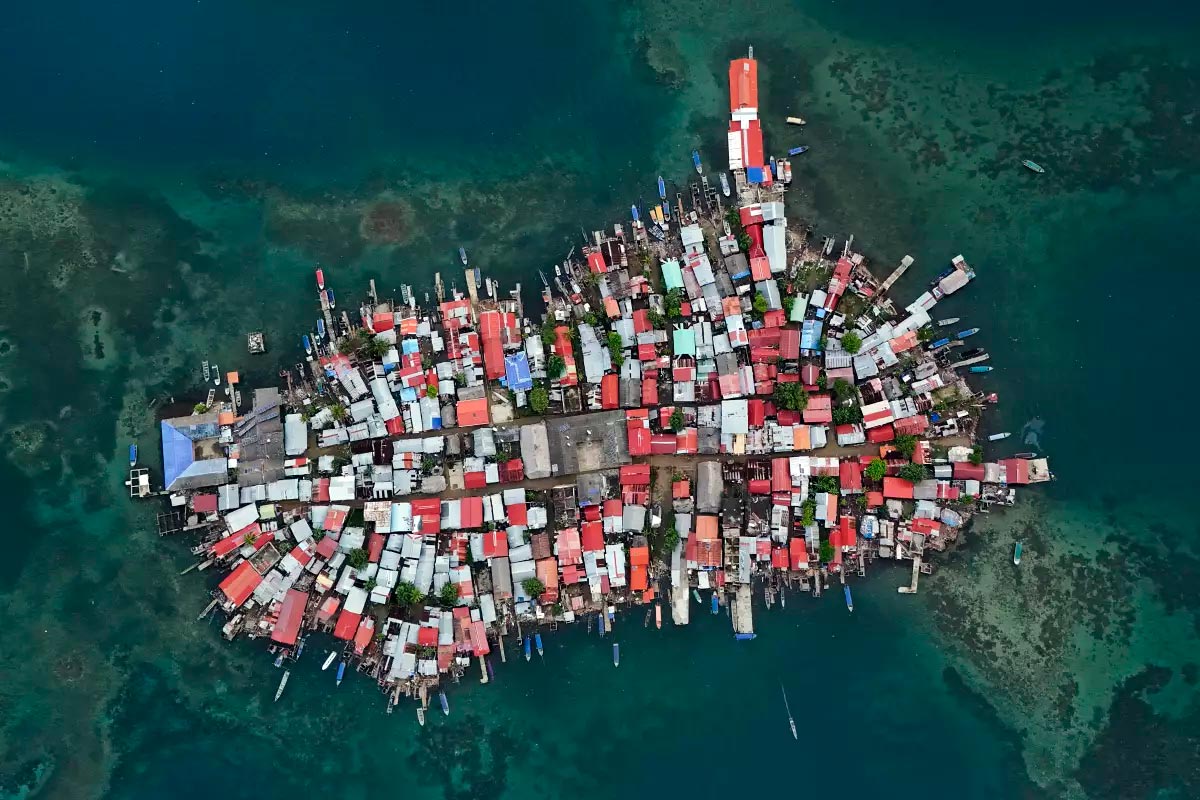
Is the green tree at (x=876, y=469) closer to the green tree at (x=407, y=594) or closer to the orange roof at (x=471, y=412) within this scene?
the orange roof at (x=471, y=412)

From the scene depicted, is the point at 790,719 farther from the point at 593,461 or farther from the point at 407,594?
the point at 407,594

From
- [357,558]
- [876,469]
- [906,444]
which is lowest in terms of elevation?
[357,558]

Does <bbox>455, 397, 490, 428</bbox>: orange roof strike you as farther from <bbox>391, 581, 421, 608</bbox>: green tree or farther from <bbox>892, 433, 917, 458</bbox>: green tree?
<bbox>892, 433, 917, 458</bbox>: green tree

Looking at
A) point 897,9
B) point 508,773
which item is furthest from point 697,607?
point 897,9

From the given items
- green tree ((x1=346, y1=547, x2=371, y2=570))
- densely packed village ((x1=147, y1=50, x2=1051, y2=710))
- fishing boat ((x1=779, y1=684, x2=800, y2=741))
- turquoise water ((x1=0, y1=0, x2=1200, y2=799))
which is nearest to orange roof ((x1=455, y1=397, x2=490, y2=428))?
densely packed village ((x1=147, y1=50, x2=1051, y2=710))

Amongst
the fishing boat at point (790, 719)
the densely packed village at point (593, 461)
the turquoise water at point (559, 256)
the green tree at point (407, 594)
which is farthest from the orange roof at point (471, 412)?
the fishing boat at point (790, 719)

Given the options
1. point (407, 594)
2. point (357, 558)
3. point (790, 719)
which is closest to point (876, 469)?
point (790, 719)
